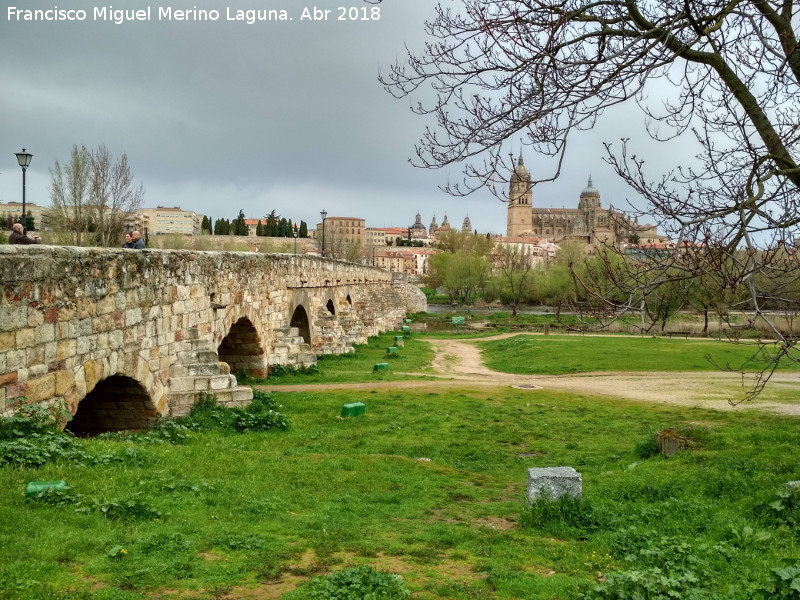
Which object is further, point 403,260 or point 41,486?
point 403,260

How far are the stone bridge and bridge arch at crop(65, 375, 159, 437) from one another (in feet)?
0.05

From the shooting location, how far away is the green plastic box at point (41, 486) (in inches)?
207

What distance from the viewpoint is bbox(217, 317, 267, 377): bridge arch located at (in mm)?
15961

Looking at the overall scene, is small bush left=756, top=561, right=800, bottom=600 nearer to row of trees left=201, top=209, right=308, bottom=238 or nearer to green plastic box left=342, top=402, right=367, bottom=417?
green plastic box left=342, top=402, right=367, bottom=417

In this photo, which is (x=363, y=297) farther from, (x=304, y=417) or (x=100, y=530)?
(x=100, y=530)

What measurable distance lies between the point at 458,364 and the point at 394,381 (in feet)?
28.4

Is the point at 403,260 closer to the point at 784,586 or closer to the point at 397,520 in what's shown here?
the point at 397,520

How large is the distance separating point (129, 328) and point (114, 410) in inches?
59.5

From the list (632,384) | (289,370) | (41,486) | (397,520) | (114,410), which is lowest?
(632,384)

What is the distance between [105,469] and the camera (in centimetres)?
633

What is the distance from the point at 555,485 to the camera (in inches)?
265

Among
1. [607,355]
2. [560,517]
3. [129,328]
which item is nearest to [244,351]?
[129,328]

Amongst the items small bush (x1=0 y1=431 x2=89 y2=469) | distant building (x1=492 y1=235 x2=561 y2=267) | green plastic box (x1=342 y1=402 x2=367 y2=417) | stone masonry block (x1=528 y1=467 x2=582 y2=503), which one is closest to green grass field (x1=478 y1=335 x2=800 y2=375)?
green plastic box (x1=342 y1=402 x2=367 y2=417)

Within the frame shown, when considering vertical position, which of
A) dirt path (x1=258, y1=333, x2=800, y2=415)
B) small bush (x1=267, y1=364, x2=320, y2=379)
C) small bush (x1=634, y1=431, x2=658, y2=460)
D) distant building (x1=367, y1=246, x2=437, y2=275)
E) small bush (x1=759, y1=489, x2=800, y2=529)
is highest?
distant building (x1=367, y1=246, x2=437, y2=275)
